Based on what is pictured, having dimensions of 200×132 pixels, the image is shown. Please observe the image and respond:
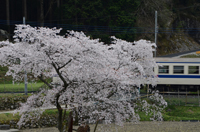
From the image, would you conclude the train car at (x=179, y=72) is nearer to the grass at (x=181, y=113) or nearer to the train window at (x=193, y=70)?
the train window at (x=193, y=70)

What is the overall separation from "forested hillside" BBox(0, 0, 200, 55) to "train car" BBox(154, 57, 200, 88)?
491 inches

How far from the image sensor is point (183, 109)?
1839 cm

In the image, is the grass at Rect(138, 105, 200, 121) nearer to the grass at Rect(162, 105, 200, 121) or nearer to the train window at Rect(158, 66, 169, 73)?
the grass at Rect(162, 105, 200, 121)

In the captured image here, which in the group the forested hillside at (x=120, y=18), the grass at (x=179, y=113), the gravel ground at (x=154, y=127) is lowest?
the gravel ground at (x=154, y=127)

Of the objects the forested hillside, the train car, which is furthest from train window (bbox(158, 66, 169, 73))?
the forested hillside

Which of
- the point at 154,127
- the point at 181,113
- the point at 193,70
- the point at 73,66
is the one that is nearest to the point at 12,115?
the point at 73,66

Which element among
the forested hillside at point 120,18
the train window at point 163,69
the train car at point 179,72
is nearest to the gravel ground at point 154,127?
the train car at point 179,72

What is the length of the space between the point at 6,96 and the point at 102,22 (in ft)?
63.7

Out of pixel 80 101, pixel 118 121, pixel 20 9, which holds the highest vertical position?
pixel 20 9

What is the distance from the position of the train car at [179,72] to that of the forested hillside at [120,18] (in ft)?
40.9

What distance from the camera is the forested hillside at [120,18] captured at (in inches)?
1324

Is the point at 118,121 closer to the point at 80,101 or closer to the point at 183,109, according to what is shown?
the point at 80,101

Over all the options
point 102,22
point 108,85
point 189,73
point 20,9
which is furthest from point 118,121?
point 20,9

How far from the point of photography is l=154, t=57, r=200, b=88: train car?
2072cm
